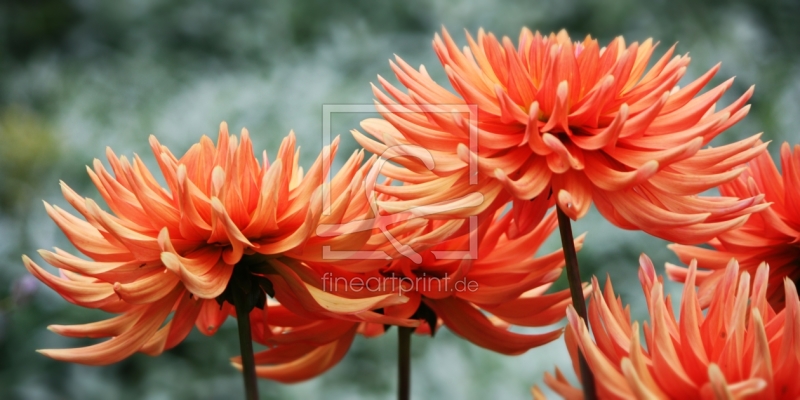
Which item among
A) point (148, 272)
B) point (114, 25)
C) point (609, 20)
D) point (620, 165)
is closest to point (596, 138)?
point (620, 165)

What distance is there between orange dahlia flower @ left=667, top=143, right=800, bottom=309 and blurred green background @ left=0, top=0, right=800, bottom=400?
3.15 ft

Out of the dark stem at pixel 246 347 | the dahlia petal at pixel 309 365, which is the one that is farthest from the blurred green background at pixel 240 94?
the dark stem at pixel 246 347

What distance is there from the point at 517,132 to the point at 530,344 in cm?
16

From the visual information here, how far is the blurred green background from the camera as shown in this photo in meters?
1.58

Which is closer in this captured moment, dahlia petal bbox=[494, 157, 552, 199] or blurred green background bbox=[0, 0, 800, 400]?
dahlia petal bbox=[494, 157, 552, 199]

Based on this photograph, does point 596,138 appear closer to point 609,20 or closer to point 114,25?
point 609,20

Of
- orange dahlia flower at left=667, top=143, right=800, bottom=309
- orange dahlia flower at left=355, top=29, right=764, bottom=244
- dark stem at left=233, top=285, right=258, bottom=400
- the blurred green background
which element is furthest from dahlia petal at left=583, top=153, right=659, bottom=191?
the blurred green background

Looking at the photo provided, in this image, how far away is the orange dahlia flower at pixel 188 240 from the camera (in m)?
0.49

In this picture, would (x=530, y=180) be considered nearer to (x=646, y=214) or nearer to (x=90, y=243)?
(x=646, y=214)

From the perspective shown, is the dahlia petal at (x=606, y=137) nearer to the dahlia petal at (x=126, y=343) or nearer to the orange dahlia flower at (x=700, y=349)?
the orange dahlia flower at (x=700, y=349)

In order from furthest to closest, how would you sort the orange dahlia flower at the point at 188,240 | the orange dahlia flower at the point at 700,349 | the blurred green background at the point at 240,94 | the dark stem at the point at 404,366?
1. the blurred green background at the point at 240,94
2. the dark stem at the point at 404,366
3. the orange dahlia flower at the point at 188,240
4. the orange dahlia flower at the point at 700,349

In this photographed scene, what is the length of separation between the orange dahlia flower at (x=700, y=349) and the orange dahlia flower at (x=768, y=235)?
4.1 inches

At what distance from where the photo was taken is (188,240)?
20.5 inches

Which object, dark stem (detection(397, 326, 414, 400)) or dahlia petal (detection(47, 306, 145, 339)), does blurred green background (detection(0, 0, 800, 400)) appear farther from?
dahlia petal (detection(47, 306, 145, 339))
